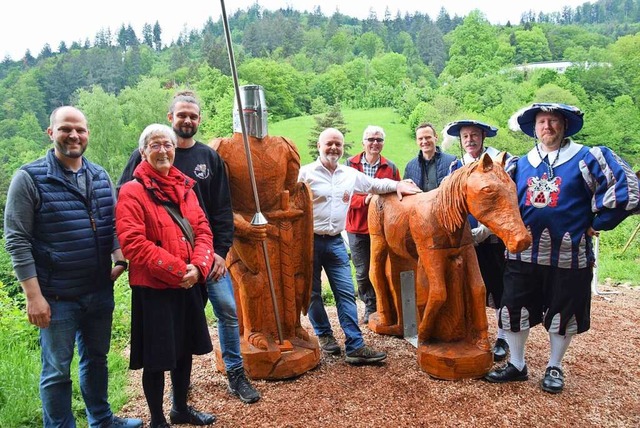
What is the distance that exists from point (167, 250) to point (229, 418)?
128cm

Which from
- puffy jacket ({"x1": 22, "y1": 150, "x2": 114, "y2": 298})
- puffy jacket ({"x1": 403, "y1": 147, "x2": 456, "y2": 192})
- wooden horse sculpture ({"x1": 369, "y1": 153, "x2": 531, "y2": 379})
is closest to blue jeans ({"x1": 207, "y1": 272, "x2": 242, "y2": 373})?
puffy jacket ({"x1": 22, "y1": 150, "x2": 114, "y2": 298})

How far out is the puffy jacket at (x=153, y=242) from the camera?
2.59 m

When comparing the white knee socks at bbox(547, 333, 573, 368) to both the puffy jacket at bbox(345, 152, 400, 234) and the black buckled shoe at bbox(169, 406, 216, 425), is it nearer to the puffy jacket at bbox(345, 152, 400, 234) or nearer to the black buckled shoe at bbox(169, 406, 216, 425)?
the puffy jacket at bbox(345, 152, 400, 234)

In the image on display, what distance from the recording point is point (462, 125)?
4.23 metres

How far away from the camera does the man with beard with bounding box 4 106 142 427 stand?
8.32 feet

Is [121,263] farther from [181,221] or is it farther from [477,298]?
[477,298]

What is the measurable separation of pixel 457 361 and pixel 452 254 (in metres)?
0.78

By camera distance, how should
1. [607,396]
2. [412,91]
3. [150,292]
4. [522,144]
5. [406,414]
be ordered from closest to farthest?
[150,292] → [406,414] → [607,396] → [522,144] → [412,91]

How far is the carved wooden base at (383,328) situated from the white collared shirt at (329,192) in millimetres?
1178

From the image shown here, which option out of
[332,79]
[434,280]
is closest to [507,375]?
[434,280]

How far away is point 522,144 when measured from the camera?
28000 millimetres

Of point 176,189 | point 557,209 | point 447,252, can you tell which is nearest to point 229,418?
point 176,189

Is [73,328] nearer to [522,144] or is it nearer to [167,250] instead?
[167,250]

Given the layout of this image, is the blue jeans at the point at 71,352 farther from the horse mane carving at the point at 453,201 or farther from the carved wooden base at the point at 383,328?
the carved wooden base at the point at 383,328
